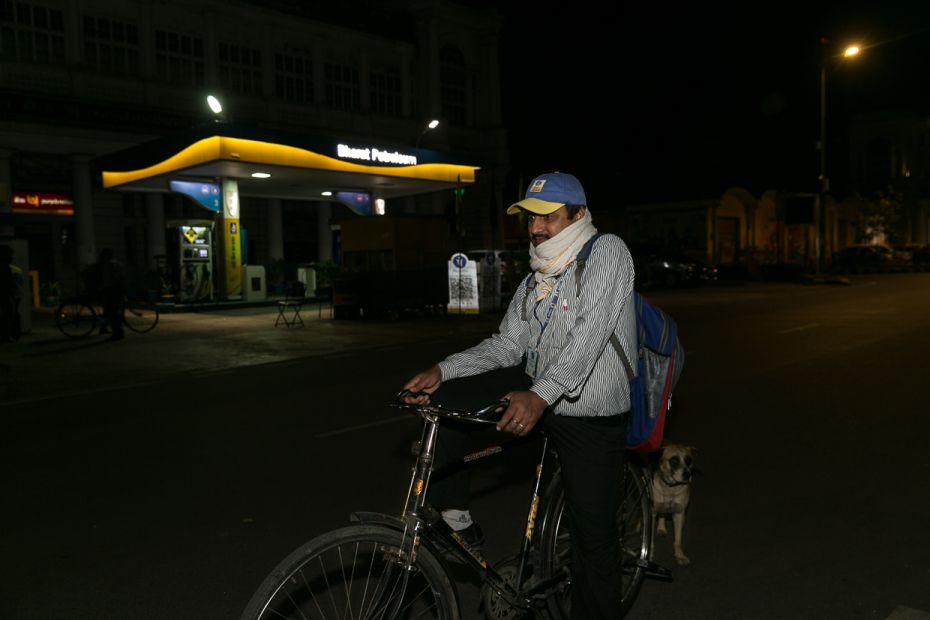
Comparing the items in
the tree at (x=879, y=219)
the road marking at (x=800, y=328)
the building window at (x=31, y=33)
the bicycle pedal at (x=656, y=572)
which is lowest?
the road marking at (x=800, y=328)

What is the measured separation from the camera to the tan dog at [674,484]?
4254 mm

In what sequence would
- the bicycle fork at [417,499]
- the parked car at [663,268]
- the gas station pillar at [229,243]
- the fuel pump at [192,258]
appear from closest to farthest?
the bicycle fork at [417,499], the fuel pump at [192,258], the gas station pillar at [229,243], the parked car at [663,268]

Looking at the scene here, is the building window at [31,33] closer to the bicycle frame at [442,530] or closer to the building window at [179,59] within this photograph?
the building window at [179,59]

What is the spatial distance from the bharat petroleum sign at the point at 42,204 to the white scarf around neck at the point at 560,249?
26687 mm

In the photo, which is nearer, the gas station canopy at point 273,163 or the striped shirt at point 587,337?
the striped shirt at point 587,337

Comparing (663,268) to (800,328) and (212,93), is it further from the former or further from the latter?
(212,93)

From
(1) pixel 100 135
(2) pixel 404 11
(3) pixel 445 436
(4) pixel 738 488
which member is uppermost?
(2) pixel 404 11

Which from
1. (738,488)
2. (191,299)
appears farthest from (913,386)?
(191,299)

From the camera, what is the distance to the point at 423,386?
3.07 meters

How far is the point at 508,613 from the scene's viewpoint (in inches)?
125

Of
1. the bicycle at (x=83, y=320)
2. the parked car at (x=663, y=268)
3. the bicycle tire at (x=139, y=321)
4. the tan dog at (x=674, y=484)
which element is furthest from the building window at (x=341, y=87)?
the tan dog at (x=674, y=484)

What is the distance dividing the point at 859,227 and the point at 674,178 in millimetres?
14665

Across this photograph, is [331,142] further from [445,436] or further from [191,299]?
[445,436]

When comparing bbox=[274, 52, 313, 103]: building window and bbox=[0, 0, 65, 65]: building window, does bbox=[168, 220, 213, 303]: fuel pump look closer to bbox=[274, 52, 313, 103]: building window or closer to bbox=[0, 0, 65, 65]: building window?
bbox=[0, 0, 65, 65]: building window
